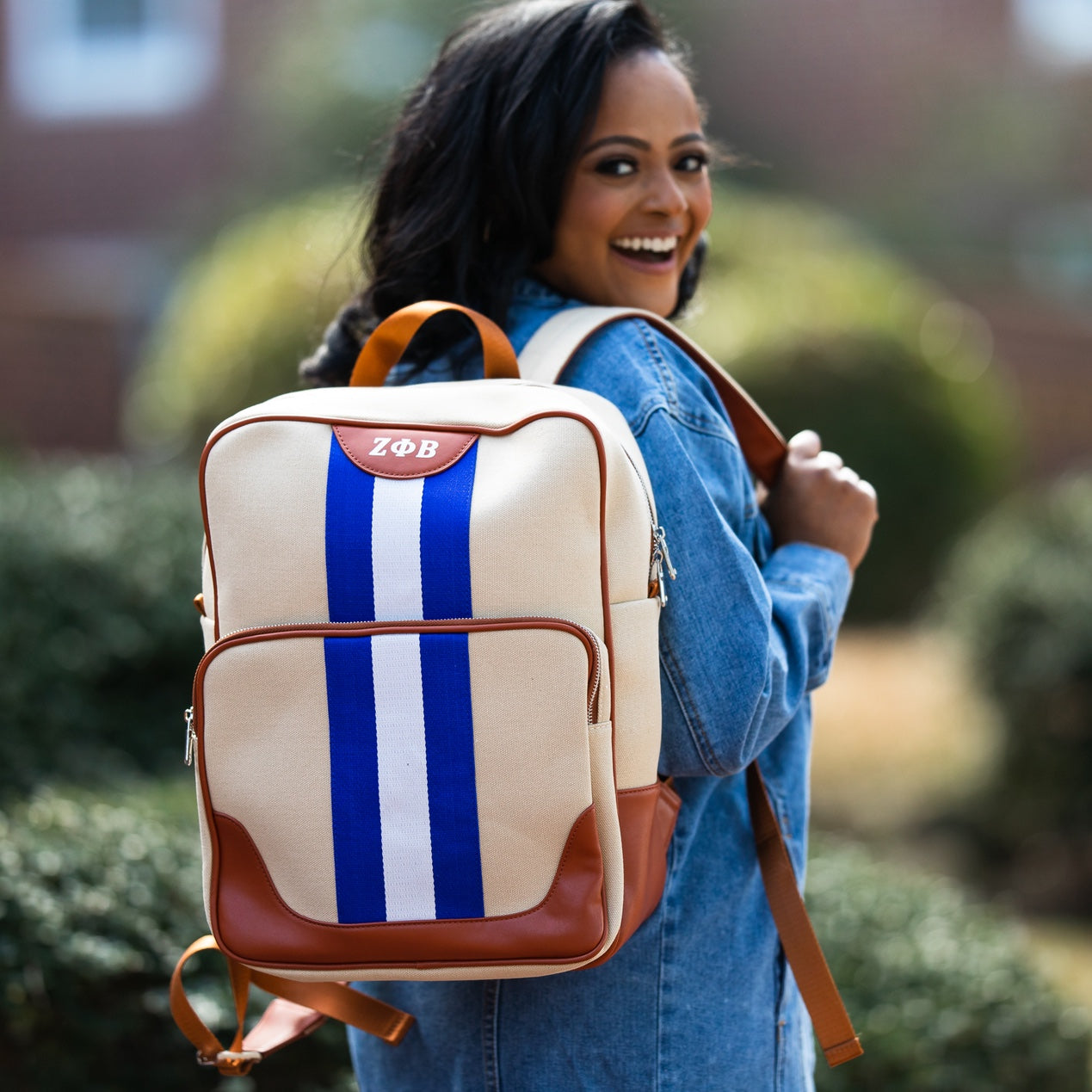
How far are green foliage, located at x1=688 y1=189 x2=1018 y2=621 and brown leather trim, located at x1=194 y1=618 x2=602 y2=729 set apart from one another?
21.2ft

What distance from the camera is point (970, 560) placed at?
547 cm

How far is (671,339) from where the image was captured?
1679 millimetres

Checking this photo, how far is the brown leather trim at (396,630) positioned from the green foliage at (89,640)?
89.6 inches

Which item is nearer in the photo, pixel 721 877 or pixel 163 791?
pixel 721 877

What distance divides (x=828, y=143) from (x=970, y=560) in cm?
1406

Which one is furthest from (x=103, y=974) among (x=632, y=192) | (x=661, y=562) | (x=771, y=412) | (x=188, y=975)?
(x=771, y=412)

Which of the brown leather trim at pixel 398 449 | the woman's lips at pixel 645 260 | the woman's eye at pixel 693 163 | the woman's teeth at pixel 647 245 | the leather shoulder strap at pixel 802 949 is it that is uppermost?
the woman's eye at pixel 693 163

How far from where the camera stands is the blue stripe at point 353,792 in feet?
4.51

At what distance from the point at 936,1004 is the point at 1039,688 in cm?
234

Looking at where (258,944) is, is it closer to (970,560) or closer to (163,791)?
(163,791)

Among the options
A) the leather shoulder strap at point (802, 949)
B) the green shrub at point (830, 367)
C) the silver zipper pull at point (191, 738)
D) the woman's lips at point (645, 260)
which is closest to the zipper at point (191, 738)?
the silver zipper pull at point (191, 738)

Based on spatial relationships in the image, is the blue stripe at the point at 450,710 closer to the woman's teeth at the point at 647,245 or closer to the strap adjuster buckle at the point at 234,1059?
the strap adjuster buckle at the point at 234,1059

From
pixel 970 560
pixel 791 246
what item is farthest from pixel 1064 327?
pixel 970 560

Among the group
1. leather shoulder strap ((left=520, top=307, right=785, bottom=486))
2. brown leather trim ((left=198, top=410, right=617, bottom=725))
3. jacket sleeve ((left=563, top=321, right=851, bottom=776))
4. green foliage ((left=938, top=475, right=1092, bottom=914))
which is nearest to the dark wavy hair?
leather shoulder strap ((left=520, top=307, right=785, bottom=486))
